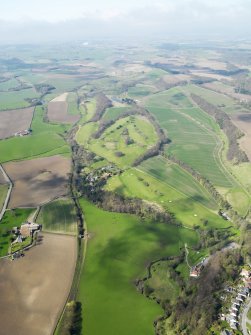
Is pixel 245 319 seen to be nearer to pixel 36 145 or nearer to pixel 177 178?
pixel 177 178

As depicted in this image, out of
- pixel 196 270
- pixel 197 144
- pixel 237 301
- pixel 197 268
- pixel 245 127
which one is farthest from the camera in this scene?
pixel 245 127

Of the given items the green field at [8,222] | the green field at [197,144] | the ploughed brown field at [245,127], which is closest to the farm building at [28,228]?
the green field at [8,222]

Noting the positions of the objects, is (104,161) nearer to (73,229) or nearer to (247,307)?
A: (73,229)

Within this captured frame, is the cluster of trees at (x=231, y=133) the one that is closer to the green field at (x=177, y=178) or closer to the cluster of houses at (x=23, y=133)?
the green field at (x=177, y=178)

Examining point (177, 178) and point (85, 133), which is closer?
point (177, 178)

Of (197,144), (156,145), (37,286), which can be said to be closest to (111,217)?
(37,286)
